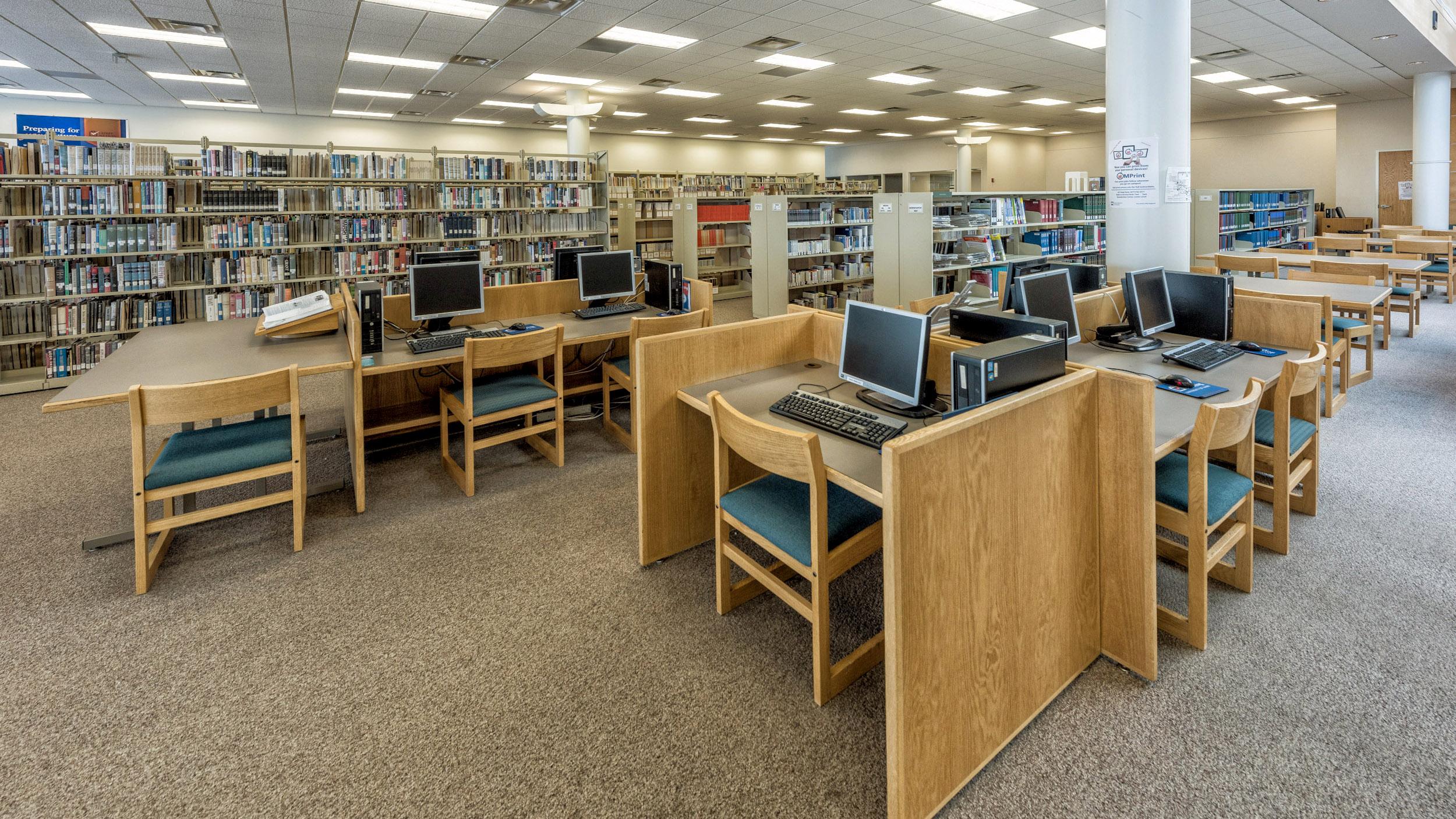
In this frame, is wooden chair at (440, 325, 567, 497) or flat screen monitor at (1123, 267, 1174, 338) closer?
flat screen monitor at (1123, 267, 1174, 338)

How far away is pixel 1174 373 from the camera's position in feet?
9.40

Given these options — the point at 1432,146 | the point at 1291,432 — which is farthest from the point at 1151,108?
the point at 1432,146

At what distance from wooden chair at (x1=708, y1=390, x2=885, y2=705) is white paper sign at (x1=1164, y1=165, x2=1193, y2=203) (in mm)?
2854

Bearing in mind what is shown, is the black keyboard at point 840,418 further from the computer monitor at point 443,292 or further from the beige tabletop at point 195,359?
the computer monitor at point 443,292

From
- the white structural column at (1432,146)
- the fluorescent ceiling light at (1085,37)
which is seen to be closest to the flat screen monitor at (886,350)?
the fluorescent ceiling light at (1085,37)

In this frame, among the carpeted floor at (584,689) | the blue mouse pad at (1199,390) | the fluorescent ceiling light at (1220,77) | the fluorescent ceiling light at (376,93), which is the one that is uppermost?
the fluorescent ceiling light at (1220,77)

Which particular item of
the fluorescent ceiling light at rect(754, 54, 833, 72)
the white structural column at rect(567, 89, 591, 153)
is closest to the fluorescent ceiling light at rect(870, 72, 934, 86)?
the fluorescent ceiling light at rect(754, 54, 833, 72)

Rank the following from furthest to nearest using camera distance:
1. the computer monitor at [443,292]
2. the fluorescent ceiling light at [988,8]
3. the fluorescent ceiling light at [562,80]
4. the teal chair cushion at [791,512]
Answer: the fluorescent ceiling light at [562,80]
the fluorescent ceiling light at [988,8]
the computer monitor at [443,292]
the teal chair cushion at [791,512]

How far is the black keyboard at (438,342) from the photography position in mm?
3693

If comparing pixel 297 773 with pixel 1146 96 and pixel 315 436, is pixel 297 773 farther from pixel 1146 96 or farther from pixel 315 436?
pixel 1146 96

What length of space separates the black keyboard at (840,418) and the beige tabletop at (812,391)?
0.02m

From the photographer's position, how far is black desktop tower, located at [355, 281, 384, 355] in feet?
11.7

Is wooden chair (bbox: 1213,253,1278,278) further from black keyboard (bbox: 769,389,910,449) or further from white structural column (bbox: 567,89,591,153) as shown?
white structural column (bbox: 567,89,591,153)

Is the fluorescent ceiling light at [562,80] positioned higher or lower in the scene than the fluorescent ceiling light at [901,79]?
lower
